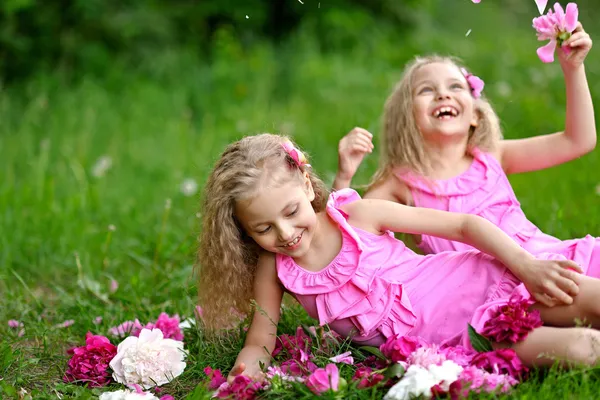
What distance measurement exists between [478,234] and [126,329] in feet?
4.49

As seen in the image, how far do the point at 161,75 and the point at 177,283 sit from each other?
4289 mm

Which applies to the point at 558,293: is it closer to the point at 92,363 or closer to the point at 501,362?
the point at 501,362

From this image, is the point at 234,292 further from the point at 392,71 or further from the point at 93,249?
the point at 392,71

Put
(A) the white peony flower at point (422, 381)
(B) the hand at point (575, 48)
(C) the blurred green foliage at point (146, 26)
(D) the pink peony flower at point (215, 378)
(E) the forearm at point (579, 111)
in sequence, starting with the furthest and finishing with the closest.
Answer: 1. (C) the blurred green foliage at point (146, 26)
2. (E) the forearm at point (579, 111)
3. (B) the hand at point (575, 48)
4. (D) the pink peony flower at point (215, 378)
5. (A) the white peony flower at point (422, 381)

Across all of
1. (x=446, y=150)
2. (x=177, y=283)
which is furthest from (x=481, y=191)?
(x=177, y=283)

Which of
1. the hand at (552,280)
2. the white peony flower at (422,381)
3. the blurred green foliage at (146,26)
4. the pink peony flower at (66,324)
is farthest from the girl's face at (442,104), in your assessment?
the blurred green foliage at (146,26)

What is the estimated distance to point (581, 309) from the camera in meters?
2.42

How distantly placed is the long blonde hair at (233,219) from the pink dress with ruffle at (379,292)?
0.48ft

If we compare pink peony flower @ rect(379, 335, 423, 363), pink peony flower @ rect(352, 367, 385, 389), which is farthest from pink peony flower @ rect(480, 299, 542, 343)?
pink peony flower @ rect(352, 367, 385, 389)

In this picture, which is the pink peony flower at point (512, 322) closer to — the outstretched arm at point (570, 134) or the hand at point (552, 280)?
the hand at point (552, 280)

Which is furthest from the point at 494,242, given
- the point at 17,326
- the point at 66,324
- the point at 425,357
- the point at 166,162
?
the point at 166,162

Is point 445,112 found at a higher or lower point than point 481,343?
higher

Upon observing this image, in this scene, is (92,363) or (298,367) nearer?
(298,367)

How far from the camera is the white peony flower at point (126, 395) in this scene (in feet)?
7.84
